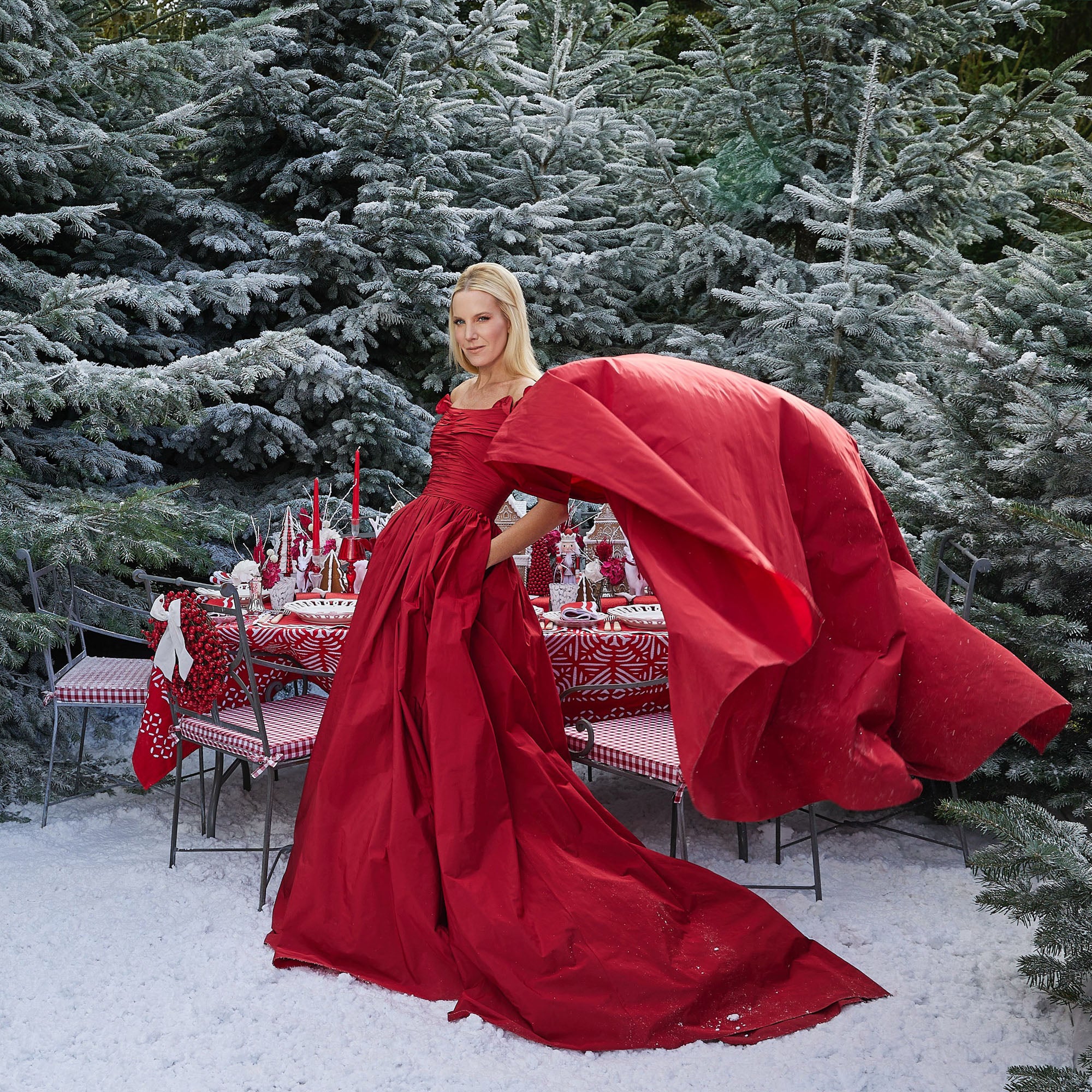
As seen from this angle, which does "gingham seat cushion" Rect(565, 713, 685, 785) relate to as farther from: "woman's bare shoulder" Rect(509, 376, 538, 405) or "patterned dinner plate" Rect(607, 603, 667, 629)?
"woman's bare shoulder" Rect(509, 376, 538, 405)

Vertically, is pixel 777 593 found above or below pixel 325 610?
above

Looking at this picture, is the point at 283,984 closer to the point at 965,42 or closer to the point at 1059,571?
the point at 1059,571

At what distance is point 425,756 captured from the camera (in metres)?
2.75

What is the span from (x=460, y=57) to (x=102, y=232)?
2374mm

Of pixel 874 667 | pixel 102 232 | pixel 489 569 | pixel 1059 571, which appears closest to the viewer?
pixel 874 667

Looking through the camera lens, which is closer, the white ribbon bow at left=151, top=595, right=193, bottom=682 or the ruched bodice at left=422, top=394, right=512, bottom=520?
the ruched bodice at left=422, top=394, right=512, bottom=520

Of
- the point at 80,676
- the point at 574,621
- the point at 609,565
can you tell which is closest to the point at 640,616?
the point at 574,621

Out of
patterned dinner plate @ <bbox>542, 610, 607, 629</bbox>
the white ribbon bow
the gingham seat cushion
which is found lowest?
the gingham seat cushion

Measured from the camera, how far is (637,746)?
316 cm

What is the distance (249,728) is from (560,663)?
1.02 m

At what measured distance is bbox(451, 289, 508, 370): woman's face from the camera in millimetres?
2846

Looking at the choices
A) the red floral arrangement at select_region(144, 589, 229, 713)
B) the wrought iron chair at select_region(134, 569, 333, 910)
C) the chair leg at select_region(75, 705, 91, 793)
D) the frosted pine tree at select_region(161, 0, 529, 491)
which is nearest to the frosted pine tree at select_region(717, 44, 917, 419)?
the frosted pine tree at select_region(161, 0, 529, 491)

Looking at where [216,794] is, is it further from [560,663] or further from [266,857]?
[560,663]

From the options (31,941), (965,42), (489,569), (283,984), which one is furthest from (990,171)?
(31,941)
